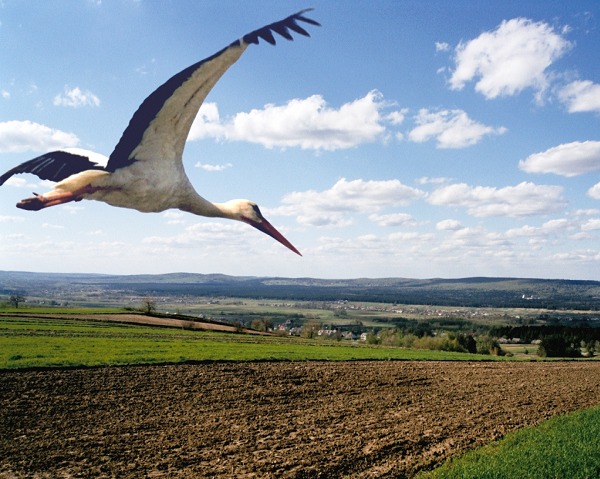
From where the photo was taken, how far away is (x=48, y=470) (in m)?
10.1

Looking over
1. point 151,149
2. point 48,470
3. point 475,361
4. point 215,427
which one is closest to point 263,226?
point 151,149

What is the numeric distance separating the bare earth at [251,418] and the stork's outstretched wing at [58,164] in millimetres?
7445

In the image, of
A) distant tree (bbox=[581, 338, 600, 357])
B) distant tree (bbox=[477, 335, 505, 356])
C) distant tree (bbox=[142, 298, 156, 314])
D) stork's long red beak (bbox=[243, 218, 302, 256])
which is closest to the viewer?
stork's long red beak (bbox=[243, 218, 302, 256])

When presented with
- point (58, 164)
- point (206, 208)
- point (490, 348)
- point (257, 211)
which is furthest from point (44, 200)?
point (490, 348)

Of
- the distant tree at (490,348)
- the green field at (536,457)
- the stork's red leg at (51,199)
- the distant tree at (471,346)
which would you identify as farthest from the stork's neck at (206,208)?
the distant tree at (471,346)

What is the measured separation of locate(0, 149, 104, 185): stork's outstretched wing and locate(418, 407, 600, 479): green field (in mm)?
8414

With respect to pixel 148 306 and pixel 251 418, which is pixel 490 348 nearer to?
pixel 148 306

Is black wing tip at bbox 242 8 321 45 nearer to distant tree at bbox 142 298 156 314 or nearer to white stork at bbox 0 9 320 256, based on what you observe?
white stork at bbox 0 9 320 256

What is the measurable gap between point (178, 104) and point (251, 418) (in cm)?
1244

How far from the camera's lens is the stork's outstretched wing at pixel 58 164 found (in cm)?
442

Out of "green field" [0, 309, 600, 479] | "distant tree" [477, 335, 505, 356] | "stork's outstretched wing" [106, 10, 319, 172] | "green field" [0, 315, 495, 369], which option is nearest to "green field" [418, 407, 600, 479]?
"green field" [0, 309, 600, 479]

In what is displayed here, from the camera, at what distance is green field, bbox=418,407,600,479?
9.47m

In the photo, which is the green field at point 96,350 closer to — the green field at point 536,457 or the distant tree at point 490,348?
the green field at point 536,457

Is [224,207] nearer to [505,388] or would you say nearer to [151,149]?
[151,149]
